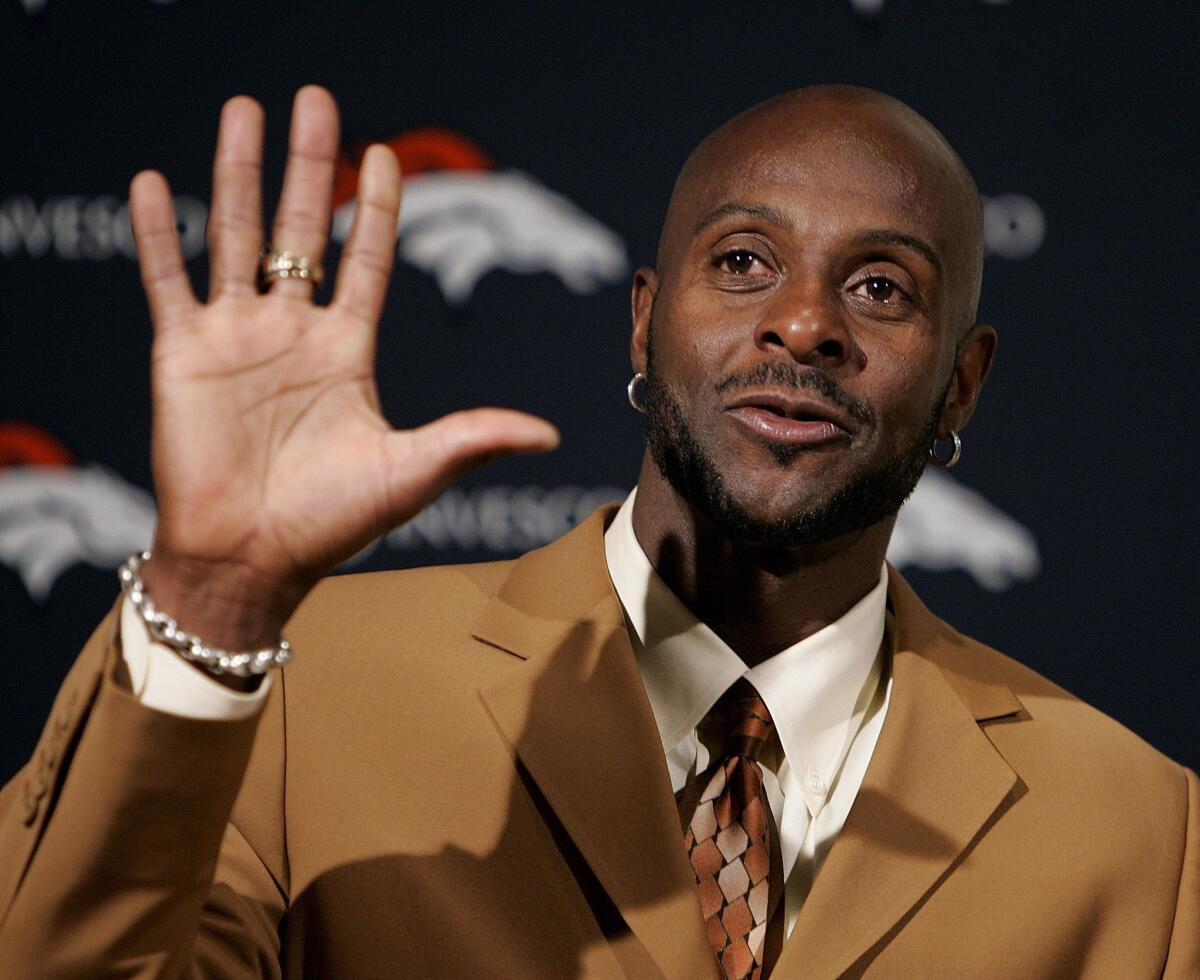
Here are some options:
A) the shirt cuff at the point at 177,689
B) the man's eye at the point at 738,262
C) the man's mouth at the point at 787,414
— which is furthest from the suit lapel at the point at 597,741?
the shirt cuff at the point at 177,689

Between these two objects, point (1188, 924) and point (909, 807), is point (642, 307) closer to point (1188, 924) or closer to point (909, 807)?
point (909, 807)

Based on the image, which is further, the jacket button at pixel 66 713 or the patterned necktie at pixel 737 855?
the patterned necktie at pixel 737 855

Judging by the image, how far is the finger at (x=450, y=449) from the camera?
3.63 ft

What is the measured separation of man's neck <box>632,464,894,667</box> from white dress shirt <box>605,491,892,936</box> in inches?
1.1

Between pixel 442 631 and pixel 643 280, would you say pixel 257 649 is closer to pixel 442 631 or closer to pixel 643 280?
pixel 442 631

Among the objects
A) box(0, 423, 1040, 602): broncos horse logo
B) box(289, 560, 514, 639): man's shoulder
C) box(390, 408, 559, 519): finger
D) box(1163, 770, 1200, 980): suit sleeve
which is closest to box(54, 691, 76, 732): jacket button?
box(390, 408, 559, 519): finger

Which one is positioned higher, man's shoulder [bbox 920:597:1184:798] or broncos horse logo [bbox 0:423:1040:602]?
man's shoulder [bbox 920:597:1184:798]

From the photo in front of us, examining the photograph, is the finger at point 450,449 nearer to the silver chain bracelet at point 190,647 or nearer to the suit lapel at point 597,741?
the silver chain bracelet at point 190,647

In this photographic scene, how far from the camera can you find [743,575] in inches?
66.1

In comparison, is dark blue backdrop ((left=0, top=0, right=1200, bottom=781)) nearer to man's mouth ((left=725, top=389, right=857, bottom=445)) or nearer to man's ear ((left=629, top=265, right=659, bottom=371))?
man's ear ((left=629, top=265, right=659, bottom=371))

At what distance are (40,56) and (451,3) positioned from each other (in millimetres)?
668

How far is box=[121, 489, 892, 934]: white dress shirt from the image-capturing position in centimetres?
158

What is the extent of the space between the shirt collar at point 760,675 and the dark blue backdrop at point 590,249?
2.60 feet

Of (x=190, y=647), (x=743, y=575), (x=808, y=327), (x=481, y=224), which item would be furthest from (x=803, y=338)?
(x=481, y=224)
